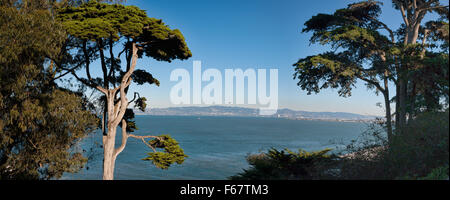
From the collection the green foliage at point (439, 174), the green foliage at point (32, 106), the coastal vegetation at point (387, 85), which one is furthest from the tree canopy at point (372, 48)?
the green foliage at point (32, 106)

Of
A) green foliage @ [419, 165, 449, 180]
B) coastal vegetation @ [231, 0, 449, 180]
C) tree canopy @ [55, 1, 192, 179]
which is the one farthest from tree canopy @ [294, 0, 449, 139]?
tree canopy @ [55, 1, 192, 179]

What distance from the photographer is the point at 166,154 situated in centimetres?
1074

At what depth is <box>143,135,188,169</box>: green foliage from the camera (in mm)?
10555

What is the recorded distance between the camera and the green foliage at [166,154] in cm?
1055

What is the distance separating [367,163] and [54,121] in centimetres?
932

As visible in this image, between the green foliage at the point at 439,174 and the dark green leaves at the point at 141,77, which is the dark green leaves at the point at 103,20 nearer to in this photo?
the dark green leaves at the point at 141,77

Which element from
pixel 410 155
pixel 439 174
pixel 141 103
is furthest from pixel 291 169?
pixel 141 103

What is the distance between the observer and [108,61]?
12.6 metres

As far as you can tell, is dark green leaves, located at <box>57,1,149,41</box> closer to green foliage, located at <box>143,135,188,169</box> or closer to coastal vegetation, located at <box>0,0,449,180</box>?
coastal vegetation, located at <box>0,0,449,180</box>

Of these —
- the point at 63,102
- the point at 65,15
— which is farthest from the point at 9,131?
the point at 65,15

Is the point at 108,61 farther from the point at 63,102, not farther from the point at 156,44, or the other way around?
the point at 63,102

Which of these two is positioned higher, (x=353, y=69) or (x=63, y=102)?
(x=353, y=69)
